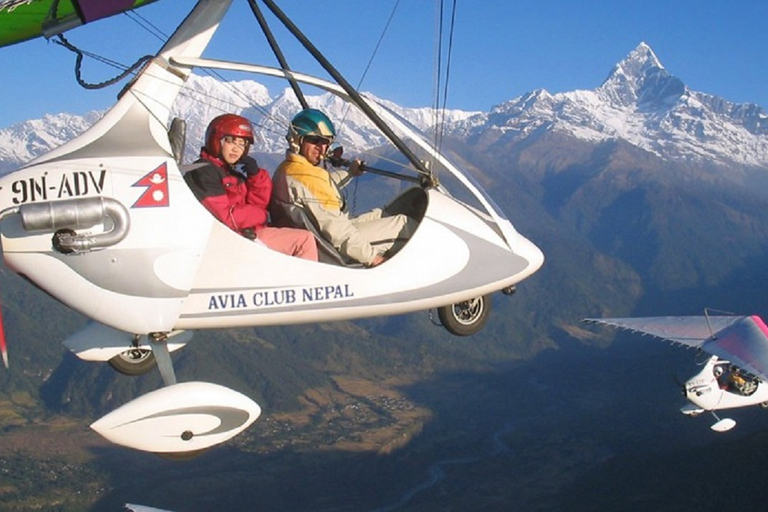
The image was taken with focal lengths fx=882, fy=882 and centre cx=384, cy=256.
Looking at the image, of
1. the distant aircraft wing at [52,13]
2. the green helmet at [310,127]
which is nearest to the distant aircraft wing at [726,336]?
the green helmet at [310,127]

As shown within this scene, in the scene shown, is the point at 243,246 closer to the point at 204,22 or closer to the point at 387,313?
the point at 387,313

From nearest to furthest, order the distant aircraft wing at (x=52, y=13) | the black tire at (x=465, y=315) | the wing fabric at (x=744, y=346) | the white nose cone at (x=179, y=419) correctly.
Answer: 1. the distant aircraft wing at (x=52, y=13)
2. the white nose cone at (x=179, y=419)
3. the black tire at (x=465, y=315)
4. the wing fabric at (x=744, y=346)

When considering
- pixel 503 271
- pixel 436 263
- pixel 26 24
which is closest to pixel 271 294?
pixel 436 263

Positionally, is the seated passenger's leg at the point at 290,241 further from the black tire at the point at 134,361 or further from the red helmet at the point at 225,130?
the black tire at the point at 134,361

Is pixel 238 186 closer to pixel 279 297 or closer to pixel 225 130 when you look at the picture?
pixel 225 130

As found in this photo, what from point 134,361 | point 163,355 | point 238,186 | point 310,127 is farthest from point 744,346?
point 163,355

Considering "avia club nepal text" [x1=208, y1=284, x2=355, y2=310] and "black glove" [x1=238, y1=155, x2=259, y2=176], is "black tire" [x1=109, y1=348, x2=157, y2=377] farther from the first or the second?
"black glove" [x1=238, y1=155, x2=259, y2=176]
